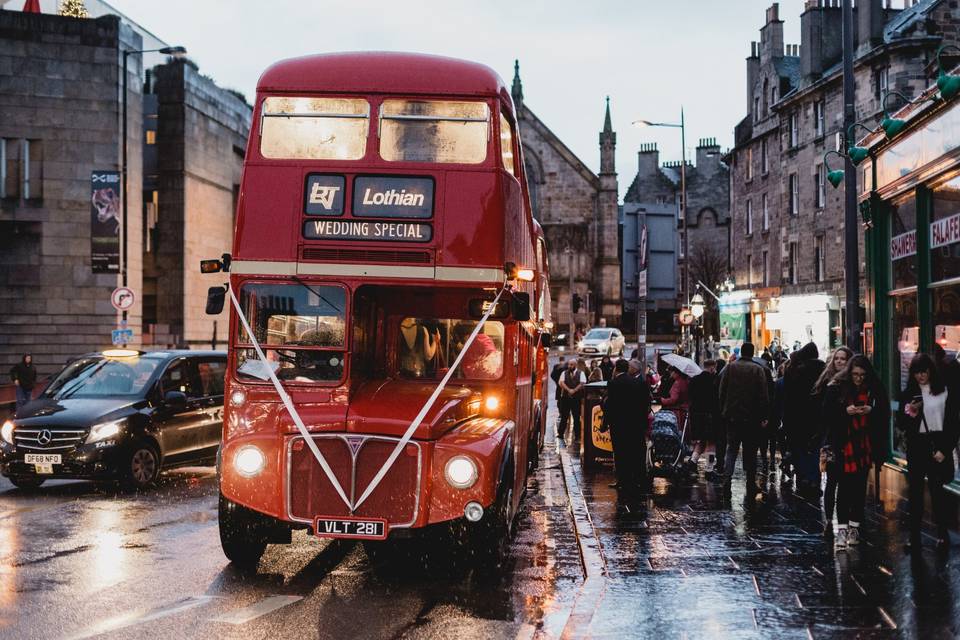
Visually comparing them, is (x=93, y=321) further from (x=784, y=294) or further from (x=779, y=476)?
(x=784, y=294)

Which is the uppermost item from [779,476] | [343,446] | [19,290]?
[19,290]

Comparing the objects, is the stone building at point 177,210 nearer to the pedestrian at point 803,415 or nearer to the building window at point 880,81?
the building window at point 880,81

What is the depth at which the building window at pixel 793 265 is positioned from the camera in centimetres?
4581

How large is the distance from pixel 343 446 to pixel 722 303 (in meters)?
50.9

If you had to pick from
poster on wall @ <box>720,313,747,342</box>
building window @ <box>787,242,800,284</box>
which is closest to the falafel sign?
building window @ <box>787,242,800,284</box>

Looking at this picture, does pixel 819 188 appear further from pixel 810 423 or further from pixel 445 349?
pixel 445 349

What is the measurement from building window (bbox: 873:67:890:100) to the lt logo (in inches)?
1301

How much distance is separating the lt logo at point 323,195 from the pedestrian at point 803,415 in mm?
6649

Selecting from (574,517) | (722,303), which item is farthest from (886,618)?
(722,303)

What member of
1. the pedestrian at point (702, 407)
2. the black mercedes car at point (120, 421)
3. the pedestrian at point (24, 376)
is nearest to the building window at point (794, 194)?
the pedestrian at point (702, 407)

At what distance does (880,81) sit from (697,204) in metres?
52.8

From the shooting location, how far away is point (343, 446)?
8.30 meters

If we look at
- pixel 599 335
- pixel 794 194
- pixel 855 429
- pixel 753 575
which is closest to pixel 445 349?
pixel 753 575

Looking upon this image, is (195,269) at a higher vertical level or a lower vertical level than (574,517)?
higher
